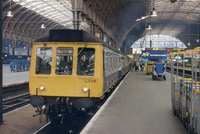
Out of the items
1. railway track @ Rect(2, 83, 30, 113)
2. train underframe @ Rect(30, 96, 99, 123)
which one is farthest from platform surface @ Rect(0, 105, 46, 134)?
railway track @ Rect(2, 83, 30, 113)

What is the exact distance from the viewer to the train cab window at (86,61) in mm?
8031

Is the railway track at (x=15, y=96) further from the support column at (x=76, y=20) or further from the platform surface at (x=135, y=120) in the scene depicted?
the support column at (x=76, y=20)

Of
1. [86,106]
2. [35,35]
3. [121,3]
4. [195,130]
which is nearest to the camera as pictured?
[195,130]

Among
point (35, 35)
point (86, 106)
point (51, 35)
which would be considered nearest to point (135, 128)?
point (86, 106)

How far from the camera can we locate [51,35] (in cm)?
828

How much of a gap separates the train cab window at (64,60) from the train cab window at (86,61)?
0.90 ft

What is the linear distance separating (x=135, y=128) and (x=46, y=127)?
3.28 meters

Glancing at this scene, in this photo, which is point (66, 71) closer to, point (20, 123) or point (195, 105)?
point (20, 123)

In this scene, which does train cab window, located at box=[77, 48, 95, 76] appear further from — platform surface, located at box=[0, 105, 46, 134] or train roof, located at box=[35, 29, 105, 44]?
platform surface, located at box=[0, 105, 46, 134]

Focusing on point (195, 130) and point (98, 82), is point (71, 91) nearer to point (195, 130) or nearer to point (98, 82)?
point (98, 82)

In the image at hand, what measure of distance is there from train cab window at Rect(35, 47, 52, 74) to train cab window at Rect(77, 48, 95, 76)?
946 mm

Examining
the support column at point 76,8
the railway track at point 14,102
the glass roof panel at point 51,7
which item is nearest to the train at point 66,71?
the railway track at point 14,102

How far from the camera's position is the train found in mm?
7945

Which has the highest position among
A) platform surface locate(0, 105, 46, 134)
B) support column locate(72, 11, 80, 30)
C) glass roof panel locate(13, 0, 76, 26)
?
glass roof panel locate(13, 0, 76, 26)
